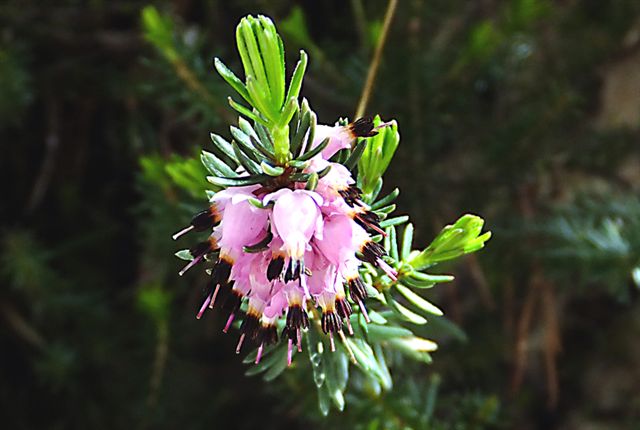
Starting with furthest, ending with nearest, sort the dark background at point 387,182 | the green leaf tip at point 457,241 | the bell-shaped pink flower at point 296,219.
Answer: the dark background at point 387,182, the green leaf tip at point 457,241, the bell-shaped pink flower at point 296,219

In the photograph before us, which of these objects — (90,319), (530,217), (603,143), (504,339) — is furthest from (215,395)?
(603,143)

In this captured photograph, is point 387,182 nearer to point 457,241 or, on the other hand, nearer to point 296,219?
point 457,241

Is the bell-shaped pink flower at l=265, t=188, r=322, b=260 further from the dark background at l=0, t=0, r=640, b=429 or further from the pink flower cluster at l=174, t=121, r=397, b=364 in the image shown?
the dark background at l=0, t=0, r=640, b=429

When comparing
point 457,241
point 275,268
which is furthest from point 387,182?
point 275,268

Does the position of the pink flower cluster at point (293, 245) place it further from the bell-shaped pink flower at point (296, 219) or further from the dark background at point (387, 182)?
the dark background at point (387, 182)

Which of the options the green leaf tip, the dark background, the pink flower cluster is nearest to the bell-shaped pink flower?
the pink flower cluster

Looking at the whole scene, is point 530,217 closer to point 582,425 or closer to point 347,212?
point 582,425

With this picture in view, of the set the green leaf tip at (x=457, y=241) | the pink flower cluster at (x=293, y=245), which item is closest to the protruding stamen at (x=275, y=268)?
the pink flower cluster at (x=293, y=245)

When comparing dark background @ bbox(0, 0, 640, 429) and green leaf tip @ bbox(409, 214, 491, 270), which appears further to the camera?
dark background @ bbox(0, 0, 640, 429)
